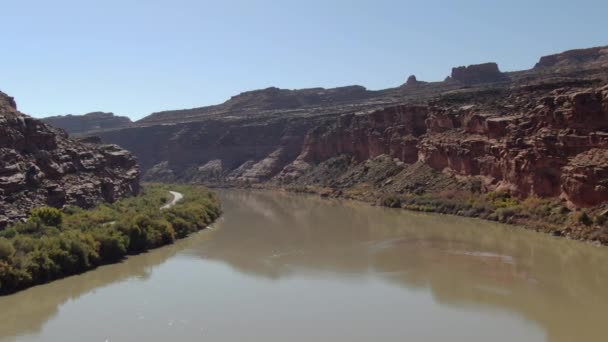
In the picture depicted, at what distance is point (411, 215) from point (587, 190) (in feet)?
51.4

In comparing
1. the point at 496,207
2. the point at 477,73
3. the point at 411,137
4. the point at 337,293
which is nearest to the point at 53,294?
the point at 337,293

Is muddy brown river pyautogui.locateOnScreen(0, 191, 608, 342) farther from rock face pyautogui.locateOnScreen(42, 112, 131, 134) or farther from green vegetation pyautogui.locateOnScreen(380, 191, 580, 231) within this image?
rock face pyautogui.locateOnScreen(42, 112, 131, 134)

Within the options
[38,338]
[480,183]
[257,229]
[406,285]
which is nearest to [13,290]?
[38,338]

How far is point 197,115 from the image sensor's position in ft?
419

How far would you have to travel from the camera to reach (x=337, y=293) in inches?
966

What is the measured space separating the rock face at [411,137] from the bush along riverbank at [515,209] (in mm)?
884

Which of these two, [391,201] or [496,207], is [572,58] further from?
[496,207]

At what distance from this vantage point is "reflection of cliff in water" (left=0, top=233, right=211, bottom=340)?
20.9 metres

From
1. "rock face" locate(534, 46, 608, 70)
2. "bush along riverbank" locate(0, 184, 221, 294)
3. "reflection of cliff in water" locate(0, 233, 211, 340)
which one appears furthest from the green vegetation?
"rock face" locate(534, 46, 608, 70)

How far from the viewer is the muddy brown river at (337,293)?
19.8 m

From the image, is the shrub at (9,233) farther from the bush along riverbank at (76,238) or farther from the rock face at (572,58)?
the rock face at (572,58)

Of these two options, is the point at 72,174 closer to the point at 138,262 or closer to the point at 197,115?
the point at 138,262

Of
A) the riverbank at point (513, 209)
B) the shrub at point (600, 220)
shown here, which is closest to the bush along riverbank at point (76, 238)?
the riverbank at point (513, 209)

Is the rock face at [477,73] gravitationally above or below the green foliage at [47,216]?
above
